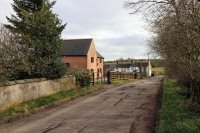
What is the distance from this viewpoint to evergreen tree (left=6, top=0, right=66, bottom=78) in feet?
75.7

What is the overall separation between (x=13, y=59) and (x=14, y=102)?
11.4 feet

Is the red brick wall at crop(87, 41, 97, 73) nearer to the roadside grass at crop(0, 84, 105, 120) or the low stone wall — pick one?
the low stone wall

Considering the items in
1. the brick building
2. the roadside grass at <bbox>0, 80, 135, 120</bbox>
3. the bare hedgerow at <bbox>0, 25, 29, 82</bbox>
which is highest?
the brick building

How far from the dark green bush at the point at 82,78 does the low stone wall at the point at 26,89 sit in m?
4.02

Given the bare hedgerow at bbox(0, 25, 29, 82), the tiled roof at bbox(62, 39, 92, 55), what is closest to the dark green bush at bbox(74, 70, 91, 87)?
the bare hedgerow at bbox(0, 25, 29, 82)

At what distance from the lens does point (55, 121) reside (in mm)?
13703

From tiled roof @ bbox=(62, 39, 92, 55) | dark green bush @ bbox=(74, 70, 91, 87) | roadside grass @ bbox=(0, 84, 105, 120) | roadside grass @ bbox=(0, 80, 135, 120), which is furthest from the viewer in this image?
tiled roof @ bbox=(62, 39, 92, 55)

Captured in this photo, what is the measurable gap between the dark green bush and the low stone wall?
13.2 feet

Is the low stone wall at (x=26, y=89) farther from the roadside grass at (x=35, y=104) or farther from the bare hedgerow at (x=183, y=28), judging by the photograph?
the bare hedgerow at (x=183, y=28)

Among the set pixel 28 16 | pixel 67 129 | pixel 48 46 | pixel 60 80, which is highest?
pixel 28 16

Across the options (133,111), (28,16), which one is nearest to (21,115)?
(133,111)

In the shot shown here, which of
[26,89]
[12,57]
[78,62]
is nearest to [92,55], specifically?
[78,62]

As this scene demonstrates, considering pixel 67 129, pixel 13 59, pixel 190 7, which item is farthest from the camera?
pixel 13 59

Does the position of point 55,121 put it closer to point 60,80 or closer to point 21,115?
point 21,115
